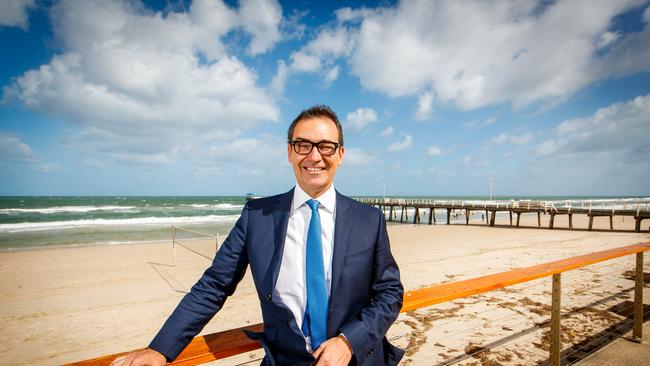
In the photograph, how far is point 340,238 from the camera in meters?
1.58

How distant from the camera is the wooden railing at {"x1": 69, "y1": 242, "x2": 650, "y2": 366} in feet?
4.49

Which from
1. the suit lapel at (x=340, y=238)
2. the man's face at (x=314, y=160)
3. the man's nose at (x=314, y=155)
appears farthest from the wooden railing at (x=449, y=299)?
the man's nose at (x=314, y=155)

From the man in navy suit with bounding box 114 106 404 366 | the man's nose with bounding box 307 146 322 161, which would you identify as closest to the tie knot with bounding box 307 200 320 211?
the man in navy suit with bounding box 114 106 404 366

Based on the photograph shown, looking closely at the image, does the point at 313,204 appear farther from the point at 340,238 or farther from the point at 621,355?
the point at 621,355

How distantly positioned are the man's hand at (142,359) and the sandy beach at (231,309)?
364 cm

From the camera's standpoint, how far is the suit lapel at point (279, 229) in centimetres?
154

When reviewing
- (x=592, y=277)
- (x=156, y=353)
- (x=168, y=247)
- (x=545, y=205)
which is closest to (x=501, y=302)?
(x=592, y=277)

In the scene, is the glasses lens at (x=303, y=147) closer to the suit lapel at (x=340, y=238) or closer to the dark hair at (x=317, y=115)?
the dark hair at (x=317, y=115)

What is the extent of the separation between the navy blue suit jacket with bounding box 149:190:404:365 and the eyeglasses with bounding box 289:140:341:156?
0.27 m

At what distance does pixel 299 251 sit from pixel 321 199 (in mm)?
301

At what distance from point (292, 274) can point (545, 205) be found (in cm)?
3170

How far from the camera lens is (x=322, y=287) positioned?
4.87ft

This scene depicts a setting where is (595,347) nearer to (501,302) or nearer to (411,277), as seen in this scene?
(501,302)

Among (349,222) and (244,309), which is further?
(244,309)
